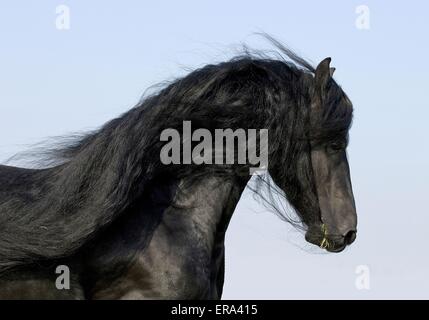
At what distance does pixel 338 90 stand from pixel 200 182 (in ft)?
3.81

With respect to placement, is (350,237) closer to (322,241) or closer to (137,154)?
(322,241)

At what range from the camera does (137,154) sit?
8344mm

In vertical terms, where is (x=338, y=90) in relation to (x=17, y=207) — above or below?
above

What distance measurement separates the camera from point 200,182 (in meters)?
8.60

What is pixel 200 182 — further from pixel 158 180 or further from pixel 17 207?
pixel 17 207

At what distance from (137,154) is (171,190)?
37 centimetres

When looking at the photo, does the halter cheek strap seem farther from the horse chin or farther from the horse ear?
the horse ear

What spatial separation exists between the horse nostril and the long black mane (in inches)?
13.5

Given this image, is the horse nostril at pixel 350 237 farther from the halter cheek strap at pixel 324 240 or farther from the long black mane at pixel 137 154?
the long black mane at pixel 137 154

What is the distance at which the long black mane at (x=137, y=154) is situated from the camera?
8125 mm

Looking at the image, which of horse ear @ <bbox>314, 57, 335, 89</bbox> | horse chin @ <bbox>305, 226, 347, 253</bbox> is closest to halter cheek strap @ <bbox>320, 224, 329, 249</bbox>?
horse chin @ <bbox>305, 226, 347, 253</bbox>

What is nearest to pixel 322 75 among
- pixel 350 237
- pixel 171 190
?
pixel 350 237
